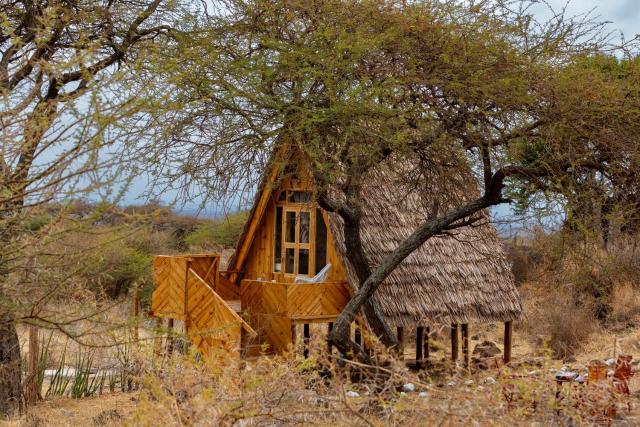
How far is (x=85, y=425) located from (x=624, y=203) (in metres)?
7.40

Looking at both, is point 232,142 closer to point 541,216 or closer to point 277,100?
point 277,100

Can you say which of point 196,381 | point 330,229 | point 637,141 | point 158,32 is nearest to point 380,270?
point 330,229

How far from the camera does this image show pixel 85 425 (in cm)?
1030

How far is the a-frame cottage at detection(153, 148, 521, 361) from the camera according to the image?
513 inches

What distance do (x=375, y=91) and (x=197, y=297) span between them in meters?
5.39

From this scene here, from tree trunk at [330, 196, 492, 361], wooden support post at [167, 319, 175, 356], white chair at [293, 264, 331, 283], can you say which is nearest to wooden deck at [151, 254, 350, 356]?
wooden support post at [167, 319, 175, 356]

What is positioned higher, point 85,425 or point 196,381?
point 196,381

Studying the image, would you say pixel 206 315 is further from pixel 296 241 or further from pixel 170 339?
pixel 170 339

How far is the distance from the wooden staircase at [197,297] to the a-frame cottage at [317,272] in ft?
0.06

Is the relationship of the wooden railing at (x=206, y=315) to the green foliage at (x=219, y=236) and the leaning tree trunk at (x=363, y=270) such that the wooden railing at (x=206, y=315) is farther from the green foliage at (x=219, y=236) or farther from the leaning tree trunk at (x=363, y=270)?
the green foliage at (x=219, y=236)

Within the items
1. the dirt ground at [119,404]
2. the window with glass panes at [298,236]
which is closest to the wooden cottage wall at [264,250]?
the window with glass panes at [298,236]

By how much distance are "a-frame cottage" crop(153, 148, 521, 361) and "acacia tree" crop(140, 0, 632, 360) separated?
3.01 ft

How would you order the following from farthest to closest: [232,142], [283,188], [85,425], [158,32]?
1. [283,188]
2. [158,32]
3. [232,142]
4. [85,425]

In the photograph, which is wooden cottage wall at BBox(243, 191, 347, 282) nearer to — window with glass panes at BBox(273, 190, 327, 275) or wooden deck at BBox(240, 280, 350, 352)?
window with glass panes at BBox(273, 190, 327, 275)
